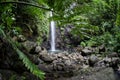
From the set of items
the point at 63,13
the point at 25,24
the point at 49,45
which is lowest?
the point at 49,45

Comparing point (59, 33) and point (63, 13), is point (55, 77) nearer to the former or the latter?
point (63, 13)

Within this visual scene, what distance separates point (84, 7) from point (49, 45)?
4250 mm

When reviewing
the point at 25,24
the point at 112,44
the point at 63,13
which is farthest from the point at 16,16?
the point at 63,13

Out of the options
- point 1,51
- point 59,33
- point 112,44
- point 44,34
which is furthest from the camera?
point 59,33

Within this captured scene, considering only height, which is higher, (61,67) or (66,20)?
(66,20)

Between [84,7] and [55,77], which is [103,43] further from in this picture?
[84,7]

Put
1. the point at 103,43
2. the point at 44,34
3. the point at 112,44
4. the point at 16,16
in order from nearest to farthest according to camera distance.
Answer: the point at 16,16 → the point at 112,44 → the point at 103,43 → the point at 44,34

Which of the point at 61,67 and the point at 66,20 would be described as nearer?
the point at 66,20

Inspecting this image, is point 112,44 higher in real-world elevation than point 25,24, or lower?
lower

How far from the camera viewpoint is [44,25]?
19.4 feet

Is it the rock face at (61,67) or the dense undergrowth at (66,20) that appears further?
the rock face at (61,67)

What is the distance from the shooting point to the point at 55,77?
340 cm

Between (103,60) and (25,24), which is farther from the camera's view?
(25,24)

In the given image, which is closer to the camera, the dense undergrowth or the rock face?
the dense undergrowth
